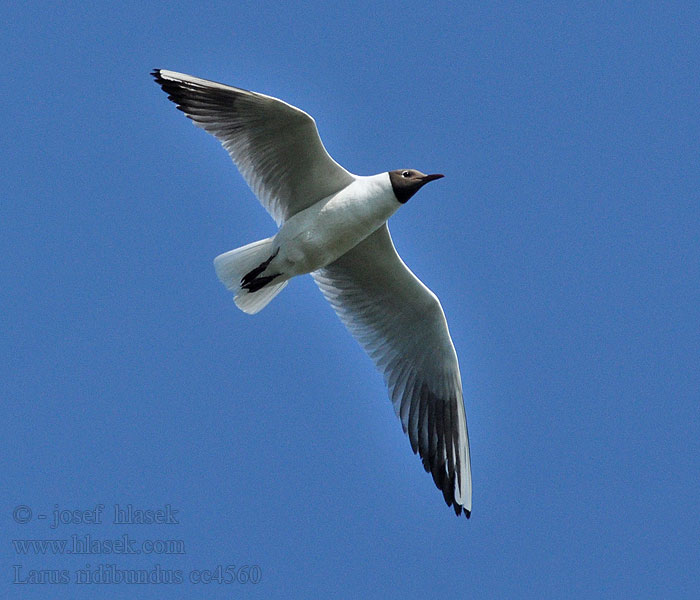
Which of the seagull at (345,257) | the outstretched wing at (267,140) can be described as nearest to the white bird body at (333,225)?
the seagull at (345,257)

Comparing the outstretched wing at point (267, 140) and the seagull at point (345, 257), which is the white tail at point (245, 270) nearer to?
the seagull at point (345, 257)

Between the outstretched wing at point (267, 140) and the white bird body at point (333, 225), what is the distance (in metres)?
0.16

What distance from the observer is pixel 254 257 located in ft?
25.2

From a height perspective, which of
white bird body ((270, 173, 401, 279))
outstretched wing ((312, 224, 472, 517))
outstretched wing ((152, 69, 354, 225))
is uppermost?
outstretched wing ((152, 69, 354, 225))

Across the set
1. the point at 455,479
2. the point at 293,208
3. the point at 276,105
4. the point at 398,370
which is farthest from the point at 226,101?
the point at 455,479

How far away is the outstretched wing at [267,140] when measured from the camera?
7.36 m

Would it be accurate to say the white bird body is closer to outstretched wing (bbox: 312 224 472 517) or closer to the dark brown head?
the dark brown head

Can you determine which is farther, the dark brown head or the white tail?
the white tail

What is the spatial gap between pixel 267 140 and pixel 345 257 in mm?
1130

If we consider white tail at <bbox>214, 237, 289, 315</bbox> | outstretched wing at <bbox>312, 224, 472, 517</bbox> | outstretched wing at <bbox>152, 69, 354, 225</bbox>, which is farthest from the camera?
outstretched wing at <bbox>312, 224, 472, 517</bbox>

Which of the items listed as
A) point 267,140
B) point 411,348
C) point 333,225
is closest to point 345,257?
point 333,225

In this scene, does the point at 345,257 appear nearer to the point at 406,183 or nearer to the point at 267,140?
the point at 406,183

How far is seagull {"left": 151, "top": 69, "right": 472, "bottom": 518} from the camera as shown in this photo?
743 centimetres

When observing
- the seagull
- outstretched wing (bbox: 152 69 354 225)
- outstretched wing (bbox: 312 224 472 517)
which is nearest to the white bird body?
the seagull
